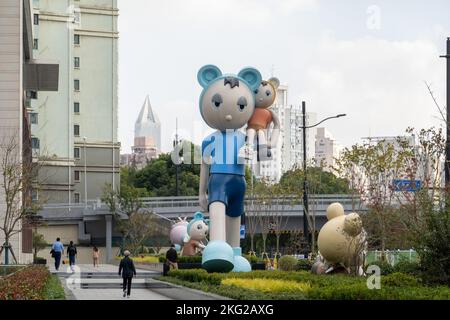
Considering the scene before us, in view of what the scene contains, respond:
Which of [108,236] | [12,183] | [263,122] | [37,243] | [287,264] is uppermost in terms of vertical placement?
[263,122]

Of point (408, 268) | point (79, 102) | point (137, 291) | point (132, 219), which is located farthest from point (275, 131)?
point (79, 102)

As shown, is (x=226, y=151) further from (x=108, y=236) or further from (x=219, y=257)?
(x=108, y=236)

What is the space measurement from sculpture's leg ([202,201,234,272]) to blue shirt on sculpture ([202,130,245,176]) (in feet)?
2.87

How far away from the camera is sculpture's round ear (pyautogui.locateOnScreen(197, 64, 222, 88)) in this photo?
26.8 m

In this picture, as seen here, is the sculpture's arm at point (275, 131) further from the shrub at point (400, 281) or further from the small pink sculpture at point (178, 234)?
the small pink sculpture at point (178, 234)

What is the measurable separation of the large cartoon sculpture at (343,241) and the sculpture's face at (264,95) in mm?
3682

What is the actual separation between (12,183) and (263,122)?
12827 mm

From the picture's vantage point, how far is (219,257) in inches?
998

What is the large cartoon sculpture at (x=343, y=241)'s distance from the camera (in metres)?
24.6

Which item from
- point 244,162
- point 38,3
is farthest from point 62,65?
point 244,162

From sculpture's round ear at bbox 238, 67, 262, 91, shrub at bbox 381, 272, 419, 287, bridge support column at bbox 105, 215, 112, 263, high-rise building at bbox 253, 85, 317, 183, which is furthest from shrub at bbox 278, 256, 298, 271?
high-rise building at bbox 253, 85, 317, 183

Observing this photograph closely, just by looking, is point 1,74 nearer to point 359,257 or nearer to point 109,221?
point 359,257

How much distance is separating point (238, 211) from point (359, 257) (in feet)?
11.4

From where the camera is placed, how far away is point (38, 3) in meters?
78.8
